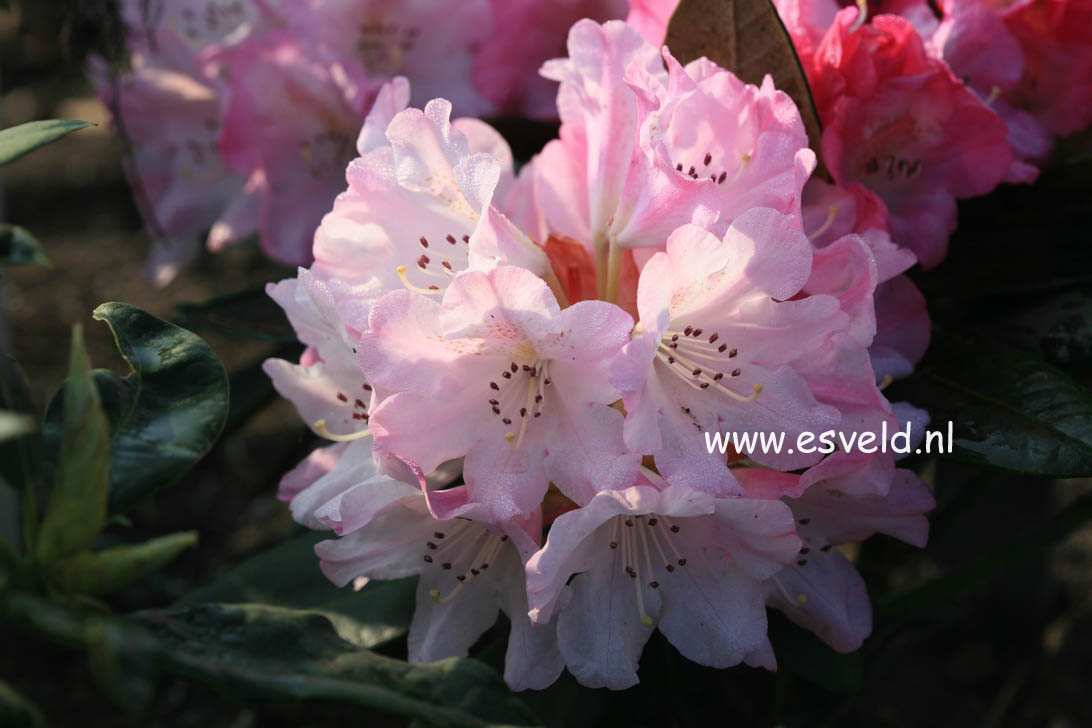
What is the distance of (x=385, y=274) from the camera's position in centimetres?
70

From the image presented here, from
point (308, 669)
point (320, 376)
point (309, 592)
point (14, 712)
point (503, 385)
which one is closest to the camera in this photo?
point (14, 712)

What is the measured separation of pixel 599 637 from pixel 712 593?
0.08 meters

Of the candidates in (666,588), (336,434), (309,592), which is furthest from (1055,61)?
(309,592)

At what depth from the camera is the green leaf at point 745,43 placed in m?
0.76

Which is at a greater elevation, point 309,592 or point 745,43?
point 745,43

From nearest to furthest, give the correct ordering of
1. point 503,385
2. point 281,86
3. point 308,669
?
1. point 308,669
2. point 503,385
3. point 281,86

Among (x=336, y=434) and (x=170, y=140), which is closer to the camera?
(x=336, y=434)

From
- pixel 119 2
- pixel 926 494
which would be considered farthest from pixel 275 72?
pixel 926 494

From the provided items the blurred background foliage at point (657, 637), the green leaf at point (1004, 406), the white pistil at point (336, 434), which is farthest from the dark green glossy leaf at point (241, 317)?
the green leaf at point (1004, 406)

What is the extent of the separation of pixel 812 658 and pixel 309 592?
43 cm

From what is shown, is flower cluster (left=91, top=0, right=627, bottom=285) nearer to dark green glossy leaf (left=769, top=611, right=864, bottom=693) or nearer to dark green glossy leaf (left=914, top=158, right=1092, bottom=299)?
dark green glossy leaf (left=914, top=158, right=1092, bottom=299)

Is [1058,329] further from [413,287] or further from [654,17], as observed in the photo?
[413,287]

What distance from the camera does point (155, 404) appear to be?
607 millimetres

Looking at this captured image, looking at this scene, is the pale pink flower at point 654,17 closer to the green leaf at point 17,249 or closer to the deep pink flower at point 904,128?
the deep pink flower at point 904,128
